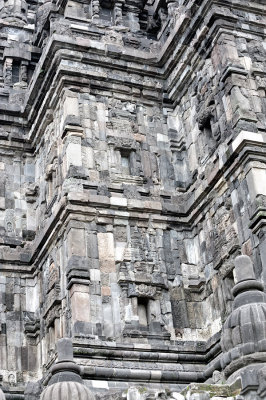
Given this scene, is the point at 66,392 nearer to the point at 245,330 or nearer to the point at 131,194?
the point at 245,330

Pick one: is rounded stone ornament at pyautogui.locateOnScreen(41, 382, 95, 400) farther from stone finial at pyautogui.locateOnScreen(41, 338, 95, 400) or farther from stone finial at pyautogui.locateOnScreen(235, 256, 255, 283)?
stone finial at pyautogui.locateOnScreen(235, 256, 255, 283)

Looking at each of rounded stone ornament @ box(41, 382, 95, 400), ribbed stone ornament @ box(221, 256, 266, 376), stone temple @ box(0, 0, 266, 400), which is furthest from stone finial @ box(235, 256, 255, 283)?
stone temple @ box(0, 0, 266, 400)

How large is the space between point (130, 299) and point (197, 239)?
3.00 metres

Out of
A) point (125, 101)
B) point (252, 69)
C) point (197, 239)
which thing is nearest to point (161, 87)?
point (125, 101)

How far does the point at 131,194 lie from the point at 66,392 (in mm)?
9653

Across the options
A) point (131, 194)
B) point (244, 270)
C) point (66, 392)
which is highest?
point (131, 194)

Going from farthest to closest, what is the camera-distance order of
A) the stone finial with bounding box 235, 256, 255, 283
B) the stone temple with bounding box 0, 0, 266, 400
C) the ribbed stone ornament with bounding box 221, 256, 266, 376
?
the stone temple with bounding box 0, 0, 266, 400 → the stone finial with bounding box 235, 256, 255, 283 → the ribbed stone ornament with bounding box 221, 256, 266, 376

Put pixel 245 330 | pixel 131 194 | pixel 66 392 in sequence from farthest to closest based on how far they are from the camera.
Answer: pixel 131 194 < pixel 66 392 < pixel 245 330

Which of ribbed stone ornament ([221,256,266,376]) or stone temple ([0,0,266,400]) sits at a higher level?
stone temple ([0,0,266,400])

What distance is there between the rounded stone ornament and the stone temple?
274 centimetres

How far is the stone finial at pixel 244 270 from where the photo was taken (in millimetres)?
15148

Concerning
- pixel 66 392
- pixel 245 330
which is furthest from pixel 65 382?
pixel 245 330

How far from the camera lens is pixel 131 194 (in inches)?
937

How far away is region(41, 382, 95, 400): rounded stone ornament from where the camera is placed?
14977 mm
